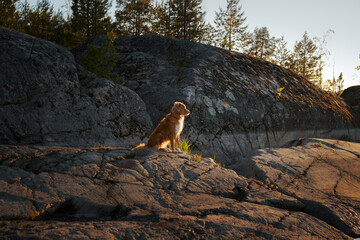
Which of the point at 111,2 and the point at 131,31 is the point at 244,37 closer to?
the point at 131,31

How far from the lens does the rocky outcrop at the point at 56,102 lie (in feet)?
18.7

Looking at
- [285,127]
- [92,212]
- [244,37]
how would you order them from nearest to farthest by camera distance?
[92,212], [285,127], [244,37]

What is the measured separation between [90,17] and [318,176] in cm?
1892

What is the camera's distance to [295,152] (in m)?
7.57

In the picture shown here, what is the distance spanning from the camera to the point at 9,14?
16.3m

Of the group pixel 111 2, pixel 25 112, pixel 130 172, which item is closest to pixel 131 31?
Result: pixel 111 2

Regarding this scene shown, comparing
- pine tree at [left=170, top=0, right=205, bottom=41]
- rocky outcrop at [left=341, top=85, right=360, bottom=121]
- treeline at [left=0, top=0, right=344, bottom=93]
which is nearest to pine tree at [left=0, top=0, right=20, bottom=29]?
treeline at [left=0, top=0, right=344, bottom=93]

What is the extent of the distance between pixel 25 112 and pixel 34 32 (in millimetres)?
12776

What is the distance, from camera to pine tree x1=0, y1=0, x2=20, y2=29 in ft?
49.3

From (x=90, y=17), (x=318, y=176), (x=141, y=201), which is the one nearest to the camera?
(x=141, y=201)

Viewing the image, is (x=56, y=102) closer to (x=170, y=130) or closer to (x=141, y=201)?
(x=170, y=130)

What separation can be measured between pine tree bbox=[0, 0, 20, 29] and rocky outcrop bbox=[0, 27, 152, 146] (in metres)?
10.8

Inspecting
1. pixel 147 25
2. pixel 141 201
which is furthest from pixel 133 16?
pixel 141 201

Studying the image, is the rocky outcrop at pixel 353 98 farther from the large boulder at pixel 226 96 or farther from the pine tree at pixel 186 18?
the pine tree at pixel 186 18
